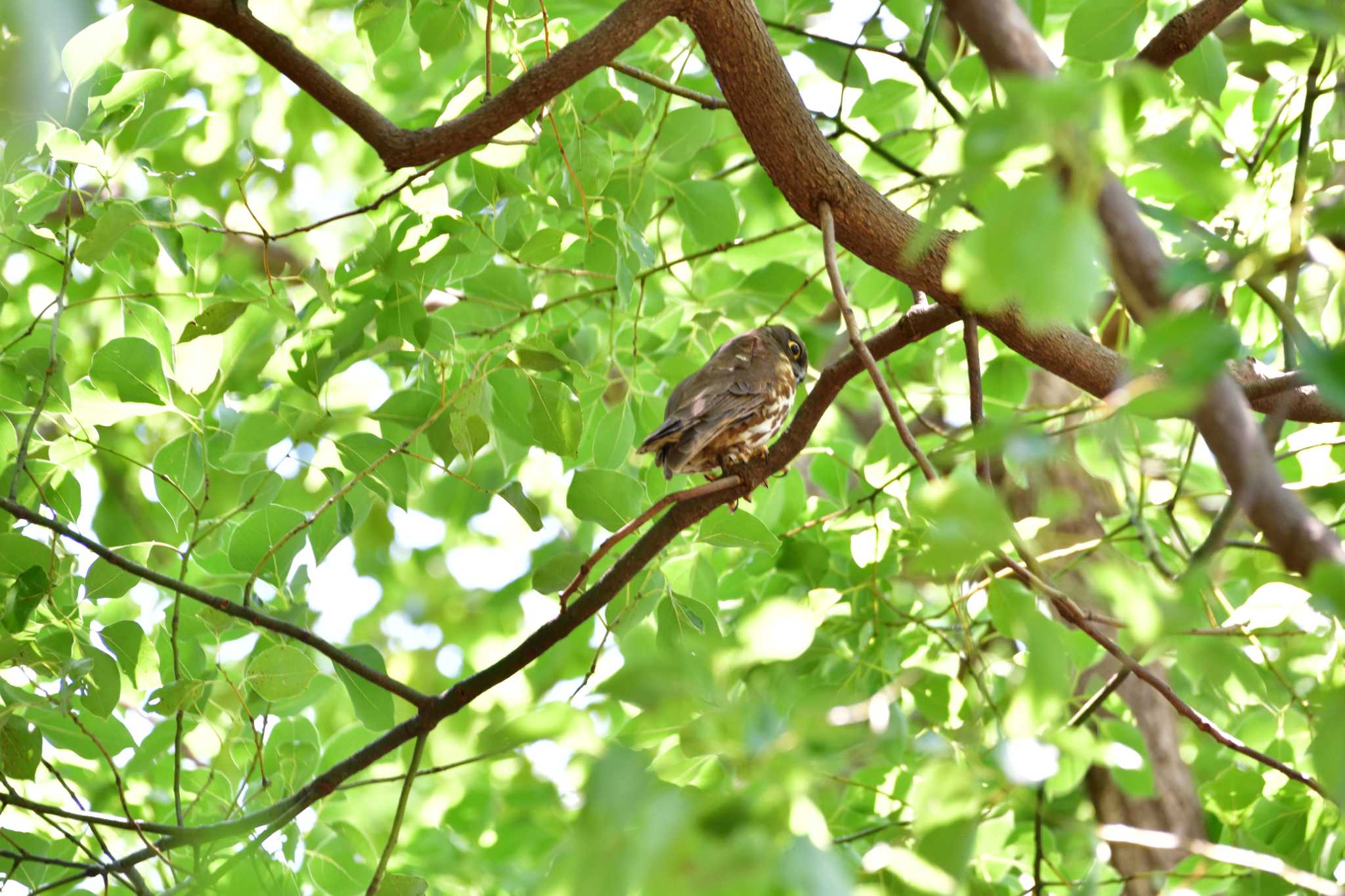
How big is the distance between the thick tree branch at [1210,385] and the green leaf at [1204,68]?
1.73 metres

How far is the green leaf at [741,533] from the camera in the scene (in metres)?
2.53

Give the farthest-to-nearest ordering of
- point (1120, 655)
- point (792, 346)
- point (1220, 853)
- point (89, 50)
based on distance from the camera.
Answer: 1. point (792, 346)
2. point (89, 50)
3. point (1120, 655)
4. point (1220, 853)

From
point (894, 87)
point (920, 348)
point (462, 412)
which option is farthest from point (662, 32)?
point (462, 412)

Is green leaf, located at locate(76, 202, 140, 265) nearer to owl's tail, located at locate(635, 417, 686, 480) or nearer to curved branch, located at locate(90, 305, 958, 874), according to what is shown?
curved branch, located at locate(90, 305, 958, 874)

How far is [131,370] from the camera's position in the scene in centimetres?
243

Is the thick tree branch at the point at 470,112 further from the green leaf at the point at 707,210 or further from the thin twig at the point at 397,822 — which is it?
the thin twig at the point at 397,822

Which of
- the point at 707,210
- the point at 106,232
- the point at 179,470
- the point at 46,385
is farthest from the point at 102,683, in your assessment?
the point at 707,210

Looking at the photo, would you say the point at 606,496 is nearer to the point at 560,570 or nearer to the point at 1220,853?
the point at 560,570

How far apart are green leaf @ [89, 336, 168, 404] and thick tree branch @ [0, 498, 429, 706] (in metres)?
0.33

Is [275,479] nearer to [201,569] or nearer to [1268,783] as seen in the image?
[201,569]

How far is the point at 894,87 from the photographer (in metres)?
3.20

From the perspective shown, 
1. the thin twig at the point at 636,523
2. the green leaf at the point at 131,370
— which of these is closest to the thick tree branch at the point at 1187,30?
the thin twig at the point at 636,523

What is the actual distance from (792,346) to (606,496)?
176 cm

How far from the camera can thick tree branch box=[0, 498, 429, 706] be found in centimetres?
212
